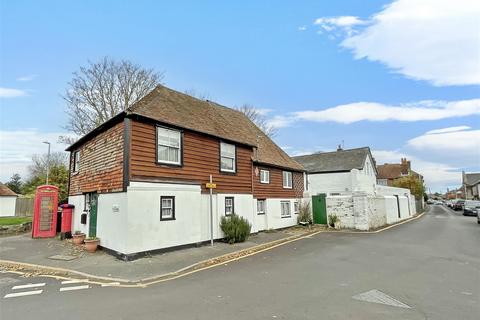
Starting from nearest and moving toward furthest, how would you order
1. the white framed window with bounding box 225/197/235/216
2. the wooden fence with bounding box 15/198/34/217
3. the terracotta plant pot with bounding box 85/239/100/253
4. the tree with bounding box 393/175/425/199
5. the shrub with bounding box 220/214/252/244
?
the terracotta plant pot with bounding box 85/239/100/253, the shrub with bounding box 220/214/252/244, the white framed window with bounding box 225/197/235/216, the wooden fence with bounding box 15/198/34/217, the tree with bounding box 393/175/425/199

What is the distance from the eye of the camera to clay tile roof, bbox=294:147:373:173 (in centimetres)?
3422

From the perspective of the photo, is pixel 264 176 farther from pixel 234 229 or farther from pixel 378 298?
pixel 378 298

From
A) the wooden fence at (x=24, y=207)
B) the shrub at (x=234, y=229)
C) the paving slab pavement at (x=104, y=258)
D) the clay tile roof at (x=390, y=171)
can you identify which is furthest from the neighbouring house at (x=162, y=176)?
the clay tile roof at (x=390, y=171)

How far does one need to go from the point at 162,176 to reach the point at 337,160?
28.3 metres

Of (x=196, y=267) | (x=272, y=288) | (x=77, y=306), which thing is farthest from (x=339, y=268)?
(x=77, y=306)

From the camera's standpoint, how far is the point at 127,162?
37.5ft

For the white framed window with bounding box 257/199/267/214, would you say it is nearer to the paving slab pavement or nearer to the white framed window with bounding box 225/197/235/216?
the white framed window with bounding box 225/197/235/216

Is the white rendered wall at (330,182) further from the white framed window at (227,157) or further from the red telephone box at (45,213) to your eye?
the red telephone box at (45,213)

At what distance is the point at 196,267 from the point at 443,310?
6.84 m

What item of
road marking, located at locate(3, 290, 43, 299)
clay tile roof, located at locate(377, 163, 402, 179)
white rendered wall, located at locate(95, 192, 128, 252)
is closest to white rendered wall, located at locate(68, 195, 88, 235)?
white rendered wall, located at locate(95, 192, 128, 252)

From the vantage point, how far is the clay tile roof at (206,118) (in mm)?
13500

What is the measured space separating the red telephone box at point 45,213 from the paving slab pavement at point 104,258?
1.18 m

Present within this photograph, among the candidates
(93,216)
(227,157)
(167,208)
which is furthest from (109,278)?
(227,157)

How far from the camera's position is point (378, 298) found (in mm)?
6664
